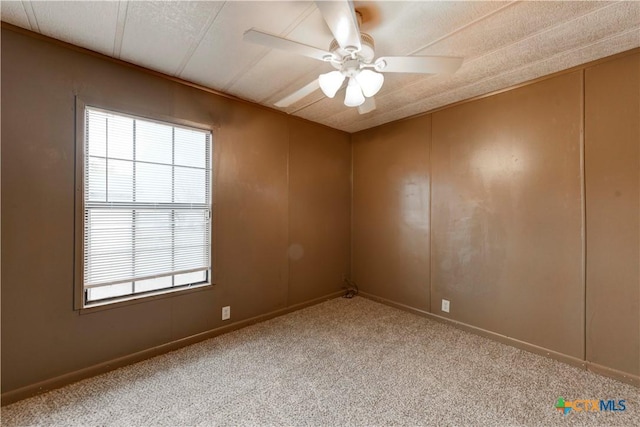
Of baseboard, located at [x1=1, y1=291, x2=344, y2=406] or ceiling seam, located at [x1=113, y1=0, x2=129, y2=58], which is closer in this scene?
ceiling seam, located at [x1=113, y1=0, x2=129, y2=58]

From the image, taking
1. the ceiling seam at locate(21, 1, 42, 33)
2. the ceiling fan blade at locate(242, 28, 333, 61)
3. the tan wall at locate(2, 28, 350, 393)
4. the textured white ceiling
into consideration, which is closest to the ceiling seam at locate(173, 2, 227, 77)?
the textured white ceiling

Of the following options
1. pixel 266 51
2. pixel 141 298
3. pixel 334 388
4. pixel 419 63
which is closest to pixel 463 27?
pixel 419 63

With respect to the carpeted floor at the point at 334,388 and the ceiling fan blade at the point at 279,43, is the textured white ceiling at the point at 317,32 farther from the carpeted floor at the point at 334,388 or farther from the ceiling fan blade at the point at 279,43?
the carpeted floor at the point at 334,388

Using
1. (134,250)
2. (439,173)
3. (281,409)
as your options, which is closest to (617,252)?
(439,173)

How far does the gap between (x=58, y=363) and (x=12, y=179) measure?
49.5 inches

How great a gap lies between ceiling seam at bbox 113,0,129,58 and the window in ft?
1.49

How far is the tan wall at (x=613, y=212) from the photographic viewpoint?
196 cm

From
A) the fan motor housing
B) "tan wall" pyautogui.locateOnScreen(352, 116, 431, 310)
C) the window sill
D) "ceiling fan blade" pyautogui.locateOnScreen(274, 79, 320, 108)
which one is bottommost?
the window sill

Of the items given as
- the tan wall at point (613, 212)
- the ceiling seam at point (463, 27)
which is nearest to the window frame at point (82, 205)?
the ceiling seam at point (463, 27)

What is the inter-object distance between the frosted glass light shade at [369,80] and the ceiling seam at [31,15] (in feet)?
6.26

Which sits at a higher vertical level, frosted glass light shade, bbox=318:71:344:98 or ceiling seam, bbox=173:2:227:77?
ceiling seam, bbox=173:2:227:77

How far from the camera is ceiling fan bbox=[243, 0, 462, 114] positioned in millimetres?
1349

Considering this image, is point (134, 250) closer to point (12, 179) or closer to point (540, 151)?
point (12, 179)
